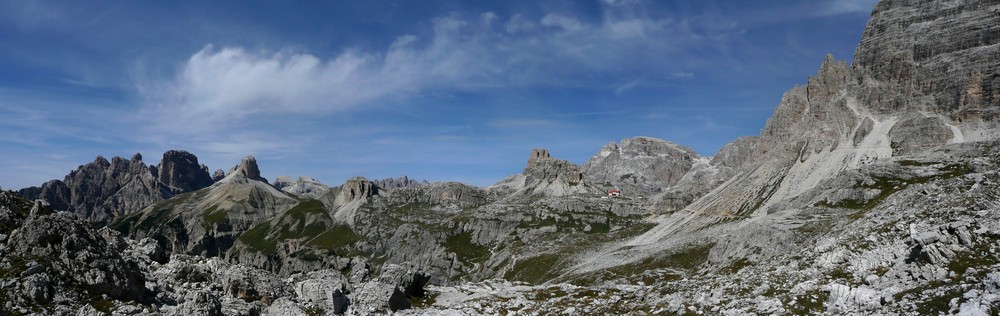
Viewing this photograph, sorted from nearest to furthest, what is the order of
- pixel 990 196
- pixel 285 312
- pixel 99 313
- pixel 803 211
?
pixel 99 313 < pixel 285 312 < pixel 990 196 < pixel 803 211

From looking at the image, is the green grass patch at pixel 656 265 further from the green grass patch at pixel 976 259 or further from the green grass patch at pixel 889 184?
the green grass patch at pixel 976 259

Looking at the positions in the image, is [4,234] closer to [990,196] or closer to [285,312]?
[285,312]

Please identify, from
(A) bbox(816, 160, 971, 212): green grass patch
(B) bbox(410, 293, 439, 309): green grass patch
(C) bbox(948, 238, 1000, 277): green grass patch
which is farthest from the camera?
(A) bbox(816, 160, 971, 212): green grass patch

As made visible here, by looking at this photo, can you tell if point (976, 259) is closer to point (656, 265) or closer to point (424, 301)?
point (424, 301)

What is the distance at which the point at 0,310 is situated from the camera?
33.9m

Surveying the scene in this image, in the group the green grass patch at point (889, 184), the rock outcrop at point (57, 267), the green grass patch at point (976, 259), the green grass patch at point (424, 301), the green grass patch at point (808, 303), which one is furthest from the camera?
the green grass patch at point (889, 184)

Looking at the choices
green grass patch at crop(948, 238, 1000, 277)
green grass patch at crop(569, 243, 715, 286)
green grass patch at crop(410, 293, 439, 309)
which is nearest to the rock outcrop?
green grass patch at crop(410, 293, 439, 309)

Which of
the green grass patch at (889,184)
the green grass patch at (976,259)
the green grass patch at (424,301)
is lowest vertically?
the green grass patch at (424,301)

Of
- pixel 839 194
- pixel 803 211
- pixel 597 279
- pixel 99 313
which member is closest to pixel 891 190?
pixel 839 194

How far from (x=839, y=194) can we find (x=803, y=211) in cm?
1833

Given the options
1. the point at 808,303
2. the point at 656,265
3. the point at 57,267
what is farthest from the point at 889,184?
the point at 57,267

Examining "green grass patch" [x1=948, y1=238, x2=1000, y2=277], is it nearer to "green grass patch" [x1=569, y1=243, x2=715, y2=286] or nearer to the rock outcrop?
the rock outcrop

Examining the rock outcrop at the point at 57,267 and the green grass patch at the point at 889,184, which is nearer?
the rock outcrop at the point at 57,267

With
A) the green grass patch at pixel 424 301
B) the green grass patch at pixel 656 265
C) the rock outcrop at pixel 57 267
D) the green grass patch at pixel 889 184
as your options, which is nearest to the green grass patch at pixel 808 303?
the green grass patch at pixel 424 301
